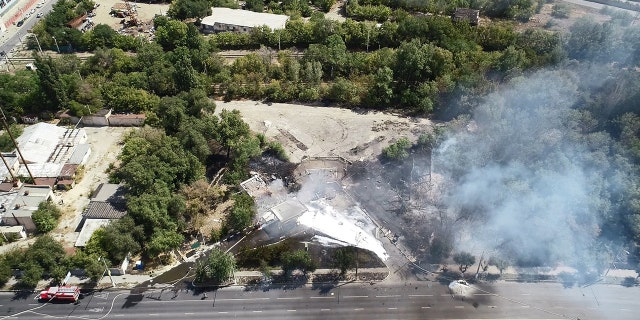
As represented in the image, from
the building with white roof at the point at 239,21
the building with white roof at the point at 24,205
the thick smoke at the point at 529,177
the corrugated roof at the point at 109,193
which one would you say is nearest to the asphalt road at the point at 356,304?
the thick smoke at the point at 529,177

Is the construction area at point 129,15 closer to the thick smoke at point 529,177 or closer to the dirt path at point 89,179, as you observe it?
the dirt path at point 89,179

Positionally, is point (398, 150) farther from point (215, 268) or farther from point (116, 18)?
point (116, 18)

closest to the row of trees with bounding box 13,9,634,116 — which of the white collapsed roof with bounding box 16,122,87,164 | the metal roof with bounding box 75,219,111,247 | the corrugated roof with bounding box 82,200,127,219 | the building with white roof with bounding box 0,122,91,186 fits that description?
the white collapsed roof with bounding box 16,122,87,164

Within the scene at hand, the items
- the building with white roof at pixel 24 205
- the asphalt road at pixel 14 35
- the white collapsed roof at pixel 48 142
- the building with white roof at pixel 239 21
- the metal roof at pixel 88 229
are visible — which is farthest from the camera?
the building with white roof at pixel 239 21

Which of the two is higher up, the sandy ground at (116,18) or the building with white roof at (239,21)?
the building with white roof at (239,21)

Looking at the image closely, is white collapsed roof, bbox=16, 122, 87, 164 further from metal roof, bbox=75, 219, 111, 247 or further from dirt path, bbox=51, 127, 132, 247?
metal roof, bbox=75, 219, 111, 247

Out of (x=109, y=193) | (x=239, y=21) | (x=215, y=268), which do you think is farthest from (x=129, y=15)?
(x=215, y=268)
